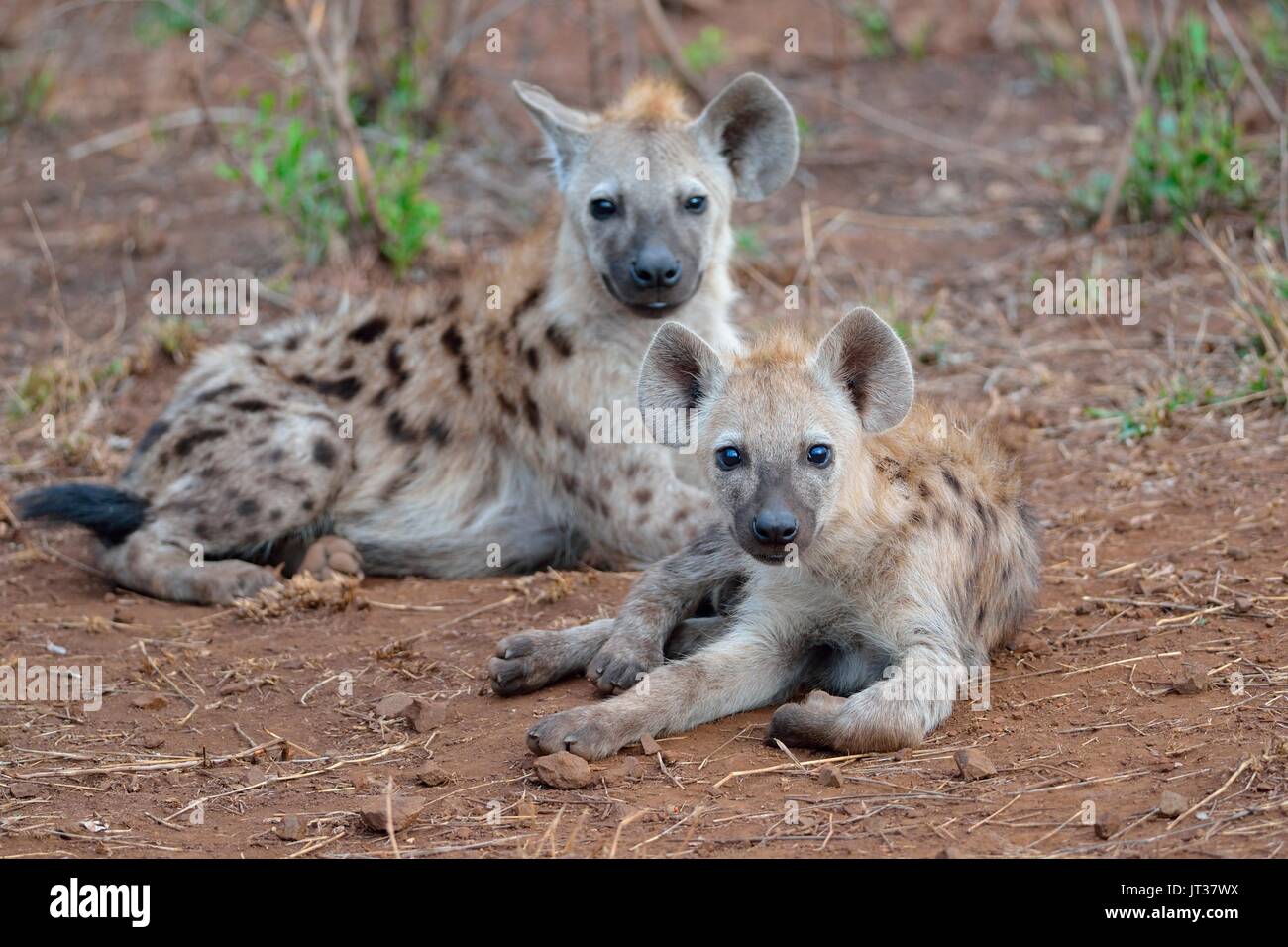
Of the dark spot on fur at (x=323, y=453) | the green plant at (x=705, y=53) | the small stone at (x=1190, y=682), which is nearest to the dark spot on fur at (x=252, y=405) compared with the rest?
the dark spot on fur at (x=323, y=453)

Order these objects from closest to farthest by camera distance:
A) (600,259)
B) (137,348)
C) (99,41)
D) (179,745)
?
1. (179,745)
2. (600,259)
3. (137,348)
4. (99,41)

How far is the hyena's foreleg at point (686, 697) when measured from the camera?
3.24 meters

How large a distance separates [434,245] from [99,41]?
14.9 ft

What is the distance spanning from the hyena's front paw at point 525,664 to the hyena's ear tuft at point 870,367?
2.94 feet

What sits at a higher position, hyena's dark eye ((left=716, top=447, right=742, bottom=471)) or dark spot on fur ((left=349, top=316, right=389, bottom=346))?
dark spot on fur ((left=349, top=316, right=389, bottom=346))

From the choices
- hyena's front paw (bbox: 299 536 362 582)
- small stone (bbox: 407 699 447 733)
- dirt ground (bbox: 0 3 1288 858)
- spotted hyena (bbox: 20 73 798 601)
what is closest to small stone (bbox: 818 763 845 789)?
dirt ground (bbox: 0 3 1288 858)

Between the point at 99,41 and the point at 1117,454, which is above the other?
the point at 99,41

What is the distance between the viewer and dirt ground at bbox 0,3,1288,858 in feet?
9.70

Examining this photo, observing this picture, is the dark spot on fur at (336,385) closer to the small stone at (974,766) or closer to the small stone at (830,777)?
the small stone at (830,777)

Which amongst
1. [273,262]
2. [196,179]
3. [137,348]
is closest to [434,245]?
→ [273,262]

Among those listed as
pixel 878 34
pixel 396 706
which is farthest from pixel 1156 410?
pixel 878 34

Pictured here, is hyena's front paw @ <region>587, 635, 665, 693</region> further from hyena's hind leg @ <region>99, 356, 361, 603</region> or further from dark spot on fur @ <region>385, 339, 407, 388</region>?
dark spot on fur @ <region>385, 339, 407, 388</region>

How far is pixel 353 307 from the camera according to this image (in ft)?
17.7
